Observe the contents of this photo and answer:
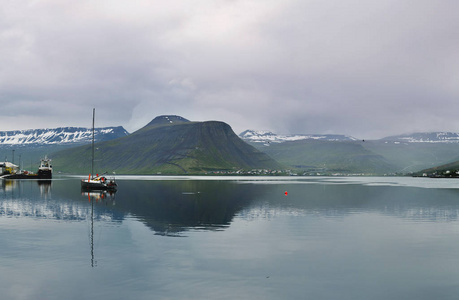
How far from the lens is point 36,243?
38969 millimetres

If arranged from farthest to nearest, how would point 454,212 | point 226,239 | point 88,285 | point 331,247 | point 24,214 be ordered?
1. point 454,212
2. point 24,214
3. point 226,239
4. point 331,247
5. point 88,285

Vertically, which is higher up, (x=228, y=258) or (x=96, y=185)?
(x=96, y=185)

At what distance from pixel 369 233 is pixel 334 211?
80.1 feet

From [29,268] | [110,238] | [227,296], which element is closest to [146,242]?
[110,238]

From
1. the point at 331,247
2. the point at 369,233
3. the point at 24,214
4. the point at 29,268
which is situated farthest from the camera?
the point at 24,214

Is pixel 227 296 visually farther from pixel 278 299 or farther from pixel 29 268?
pixel 29 268

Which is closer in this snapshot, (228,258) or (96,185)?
(228,258)

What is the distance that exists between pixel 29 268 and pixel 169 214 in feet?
117

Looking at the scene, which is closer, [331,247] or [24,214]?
[331,247]

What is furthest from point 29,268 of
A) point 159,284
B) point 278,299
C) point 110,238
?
point 278,299

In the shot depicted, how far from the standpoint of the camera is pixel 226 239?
41.4 metres

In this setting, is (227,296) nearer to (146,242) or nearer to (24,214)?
(146,242)

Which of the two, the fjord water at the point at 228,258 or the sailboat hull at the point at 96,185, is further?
the sailboat hull at the point at 96,185

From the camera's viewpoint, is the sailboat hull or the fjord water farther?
the sailboat hull
